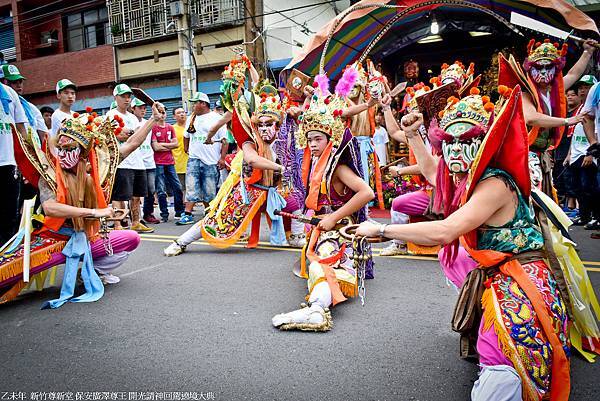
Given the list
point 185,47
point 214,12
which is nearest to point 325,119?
point 185,47

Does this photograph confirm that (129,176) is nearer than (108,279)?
No

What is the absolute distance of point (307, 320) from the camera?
119 inches

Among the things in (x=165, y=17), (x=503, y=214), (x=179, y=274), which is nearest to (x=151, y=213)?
(x=179, y=274)

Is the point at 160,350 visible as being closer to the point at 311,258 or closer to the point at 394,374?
the point at 311,258

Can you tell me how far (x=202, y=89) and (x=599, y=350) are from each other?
650 inches

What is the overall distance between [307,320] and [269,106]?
8.42 feet

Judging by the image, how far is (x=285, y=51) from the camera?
52.5ft

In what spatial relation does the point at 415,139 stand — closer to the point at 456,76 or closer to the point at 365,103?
the point at 456,76

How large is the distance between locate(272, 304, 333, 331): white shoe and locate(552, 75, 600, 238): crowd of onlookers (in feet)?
12.3

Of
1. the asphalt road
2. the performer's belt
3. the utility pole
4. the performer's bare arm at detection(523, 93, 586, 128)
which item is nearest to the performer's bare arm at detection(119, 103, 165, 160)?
the asphalt road

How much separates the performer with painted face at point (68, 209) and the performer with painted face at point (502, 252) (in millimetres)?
2635

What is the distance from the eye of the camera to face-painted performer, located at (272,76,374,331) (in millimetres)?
3285

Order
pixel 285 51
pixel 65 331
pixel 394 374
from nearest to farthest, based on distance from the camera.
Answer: pixel 394 374 → pixel 65 331 → pixel 285 51

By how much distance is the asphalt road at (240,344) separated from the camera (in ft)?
7.89
